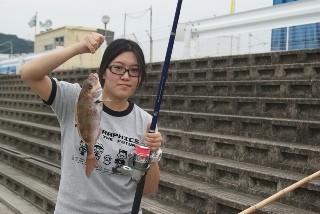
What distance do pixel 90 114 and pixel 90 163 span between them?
0.25m

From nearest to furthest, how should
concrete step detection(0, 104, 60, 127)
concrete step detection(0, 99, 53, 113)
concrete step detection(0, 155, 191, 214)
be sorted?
concrete step detection(0, 155, 191, 214)
concrete step detection(0, 104, 60, 127)
concrete step detection(0, 99, 53, 113)

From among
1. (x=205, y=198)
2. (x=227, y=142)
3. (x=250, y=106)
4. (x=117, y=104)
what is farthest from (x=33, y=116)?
(x=117, y=104)

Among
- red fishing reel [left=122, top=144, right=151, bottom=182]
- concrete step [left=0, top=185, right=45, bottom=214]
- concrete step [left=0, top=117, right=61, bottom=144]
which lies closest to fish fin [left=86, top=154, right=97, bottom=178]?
red fishing reel [left=122, top=144, right=151, bottom=182]

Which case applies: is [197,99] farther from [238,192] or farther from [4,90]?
[4,90]

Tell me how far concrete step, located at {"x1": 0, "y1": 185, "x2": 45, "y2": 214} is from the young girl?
3966 mm

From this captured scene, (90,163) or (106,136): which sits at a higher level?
(106,136)

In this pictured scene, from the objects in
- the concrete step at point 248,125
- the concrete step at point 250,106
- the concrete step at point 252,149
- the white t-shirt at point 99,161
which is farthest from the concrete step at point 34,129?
the white t-shirt at point 99,161

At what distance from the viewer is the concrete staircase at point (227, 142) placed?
4.07 m

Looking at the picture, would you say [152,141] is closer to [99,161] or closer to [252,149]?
[99,161]

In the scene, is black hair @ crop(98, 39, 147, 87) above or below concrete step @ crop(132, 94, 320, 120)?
above

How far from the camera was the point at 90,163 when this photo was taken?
2014mm

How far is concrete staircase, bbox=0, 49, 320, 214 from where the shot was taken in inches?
160

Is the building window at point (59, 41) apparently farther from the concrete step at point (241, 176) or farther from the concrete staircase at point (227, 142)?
the concrete step at point (241, 176)

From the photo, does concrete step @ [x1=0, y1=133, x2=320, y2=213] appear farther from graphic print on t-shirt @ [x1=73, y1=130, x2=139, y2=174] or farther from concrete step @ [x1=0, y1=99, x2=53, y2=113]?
concrete step @ [x1=0, y1=99, x2=53, y2=113]
